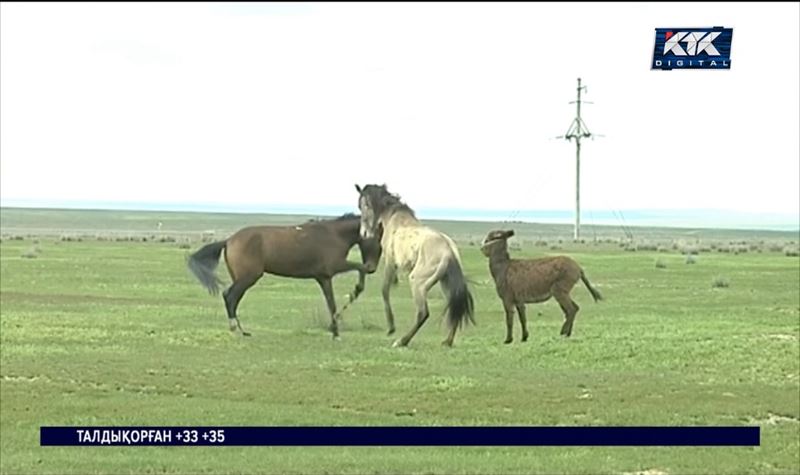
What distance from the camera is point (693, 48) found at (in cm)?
281

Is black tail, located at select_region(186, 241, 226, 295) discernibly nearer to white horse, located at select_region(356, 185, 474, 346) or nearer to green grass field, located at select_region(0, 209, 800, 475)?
white horse, located at select_region(356, 185, 474, 346)

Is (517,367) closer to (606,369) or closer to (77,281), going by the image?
(606,369)

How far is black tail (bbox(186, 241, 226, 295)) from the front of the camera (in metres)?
3.78

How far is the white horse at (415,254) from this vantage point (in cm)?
306

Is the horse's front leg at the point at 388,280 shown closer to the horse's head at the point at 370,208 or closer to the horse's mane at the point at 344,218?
the horse's head at the point at 370,208

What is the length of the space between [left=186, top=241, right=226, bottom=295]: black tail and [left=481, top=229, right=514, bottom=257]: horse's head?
108cm

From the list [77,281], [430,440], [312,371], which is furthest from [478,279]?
[312,371]

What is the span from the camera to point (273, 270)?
3.44 m

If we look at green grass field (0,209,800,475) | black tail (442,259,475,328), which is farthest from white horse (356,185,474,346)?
green grass field (0,209,800,475)

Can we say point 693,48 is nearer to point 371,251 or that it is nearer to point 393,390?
point 371,251

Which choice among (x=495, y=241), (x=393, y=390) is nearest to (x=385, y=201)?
(x=495, y=241)

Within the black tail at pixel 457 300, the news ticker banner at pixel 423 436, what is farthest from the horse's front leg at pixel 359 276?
the news ticker banner at pixel 423 436

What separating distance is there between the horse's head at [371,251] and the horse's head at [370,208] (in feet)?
0.22

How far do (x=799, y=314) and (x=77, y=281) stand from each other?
4002cm
